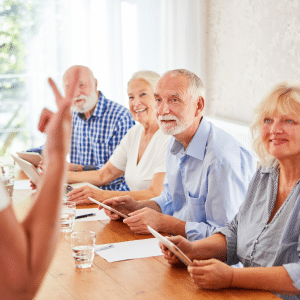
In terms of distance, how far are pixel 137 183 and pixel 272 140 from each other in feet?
4.16

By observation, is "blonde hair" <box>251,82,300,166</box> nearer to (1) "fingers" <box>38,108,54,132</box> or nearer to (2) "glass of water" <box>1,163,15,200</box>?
(1) "fingers" <box>38,108,54,132</box>

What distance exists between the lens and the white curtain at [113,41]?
4633 mm

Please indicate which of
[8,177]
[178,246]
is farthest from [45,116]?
[8,177]

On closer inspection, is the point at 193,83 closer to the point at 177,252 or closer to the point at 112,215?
the point at 112,215

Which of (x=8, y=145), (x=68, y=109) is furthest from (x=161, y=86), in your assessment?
(x=8, y=145)

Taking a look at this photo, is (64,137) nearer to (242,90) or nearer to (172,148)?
(172,148)

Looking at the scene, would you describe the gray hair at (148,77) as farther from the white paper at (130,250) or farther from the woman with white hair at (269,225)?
the white paper at (130,250)

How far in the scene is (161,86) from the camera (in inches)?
82.4

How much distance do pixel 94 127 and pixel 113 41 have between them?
5.78 feet

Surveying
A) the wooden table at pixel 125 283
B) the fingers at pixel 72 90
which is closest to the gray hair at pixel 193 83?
the wooden table at pixel 125 283

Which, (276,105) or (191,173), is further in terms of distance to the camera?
(191,173)

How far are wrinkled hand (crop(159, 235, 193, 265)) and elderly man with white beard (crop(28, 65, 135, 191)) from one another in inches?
62.8

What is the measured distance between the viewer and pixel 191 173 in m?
1.97

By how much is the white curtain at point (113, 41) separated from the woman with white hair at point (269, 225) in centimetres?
333
